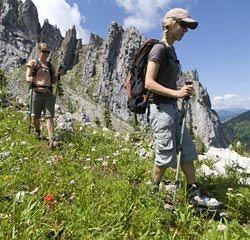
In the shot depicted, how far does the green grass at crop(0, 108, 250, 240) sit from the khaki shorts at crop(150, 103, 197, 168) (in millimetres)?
578

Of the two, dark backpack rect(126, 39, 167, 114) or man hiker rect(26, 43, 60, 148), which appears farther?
man hiker rect(26, 43, 60, 148)

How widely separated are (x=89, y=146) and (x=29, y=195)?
5837 millimetres

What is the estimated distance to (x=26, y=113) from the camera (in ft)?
49.7

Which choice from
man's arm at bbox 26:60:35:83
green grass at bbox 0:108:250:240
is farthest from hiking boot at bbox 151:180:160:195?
man's arm at bbox 26:60:35:83

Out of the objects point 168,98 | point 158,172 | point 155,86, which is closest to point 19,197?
point 158,172

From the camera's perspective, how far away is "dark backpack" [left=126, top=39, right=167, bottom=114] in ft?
21.3

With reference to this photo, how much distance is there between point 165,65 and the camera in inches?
253

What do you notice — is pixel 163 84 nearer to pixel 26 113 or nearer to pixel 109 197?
pixel 109 197

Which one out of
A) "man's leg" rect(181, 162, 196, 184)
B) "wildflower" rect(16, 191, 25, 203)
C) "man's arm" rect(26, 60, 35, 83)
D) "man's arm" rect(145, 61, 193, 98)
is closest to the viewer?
"wildflower" rect(16, 191, 25, 203)

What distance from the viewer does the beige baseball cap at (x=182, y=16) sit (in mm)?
6227

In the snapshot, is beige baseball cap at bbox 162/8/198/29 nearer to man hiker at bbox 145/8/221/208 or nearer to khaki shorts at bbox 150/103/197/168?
man hiker at bbox 145/8/221/208

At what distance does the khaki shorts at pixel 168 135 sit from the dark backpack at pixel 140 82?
0.18 m

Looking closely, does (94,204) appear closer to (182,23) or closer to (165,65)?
(165,65)

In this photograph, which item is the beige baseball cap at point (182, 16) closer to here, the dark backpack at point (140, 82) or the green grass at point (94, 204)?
the dark backpack at point (140, 82)
